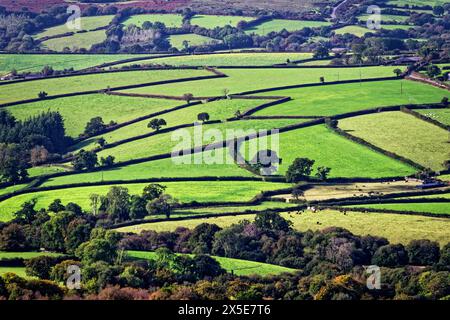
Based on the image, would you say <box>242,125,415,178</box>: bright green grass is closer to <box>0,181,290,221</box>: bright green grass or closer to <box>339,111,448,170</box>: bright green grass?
<box>339,111,448,170</box>: bright green grass

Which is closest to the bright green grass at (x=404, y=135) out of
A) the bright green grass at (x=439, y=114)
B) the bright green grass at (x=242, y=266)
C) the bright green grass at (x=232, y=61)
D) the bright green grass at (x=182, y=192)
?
the bright green grass at (x=439, y=114)

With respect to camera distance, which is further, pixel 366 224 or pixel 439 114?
pixel 439 114

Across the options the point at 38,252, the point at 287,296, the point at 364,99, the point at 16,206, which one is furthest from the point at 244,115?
the point at 287,296

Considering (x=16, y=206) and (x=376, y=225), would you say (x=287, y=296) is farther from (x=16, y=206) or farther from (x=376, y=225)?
(x=16, y=206)

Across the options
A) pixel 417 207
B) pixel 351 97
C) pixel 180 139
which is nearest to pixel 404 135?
pixel 351 97

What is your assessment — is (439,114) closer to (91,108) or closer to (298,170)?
(298,170)

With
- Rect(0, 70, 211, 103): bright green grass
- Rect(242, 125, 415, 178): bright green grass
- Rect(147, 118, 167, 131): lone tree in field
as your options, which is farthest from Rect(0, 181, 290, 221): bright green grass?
Rect(0, 70, 211, 103): bright green grass
